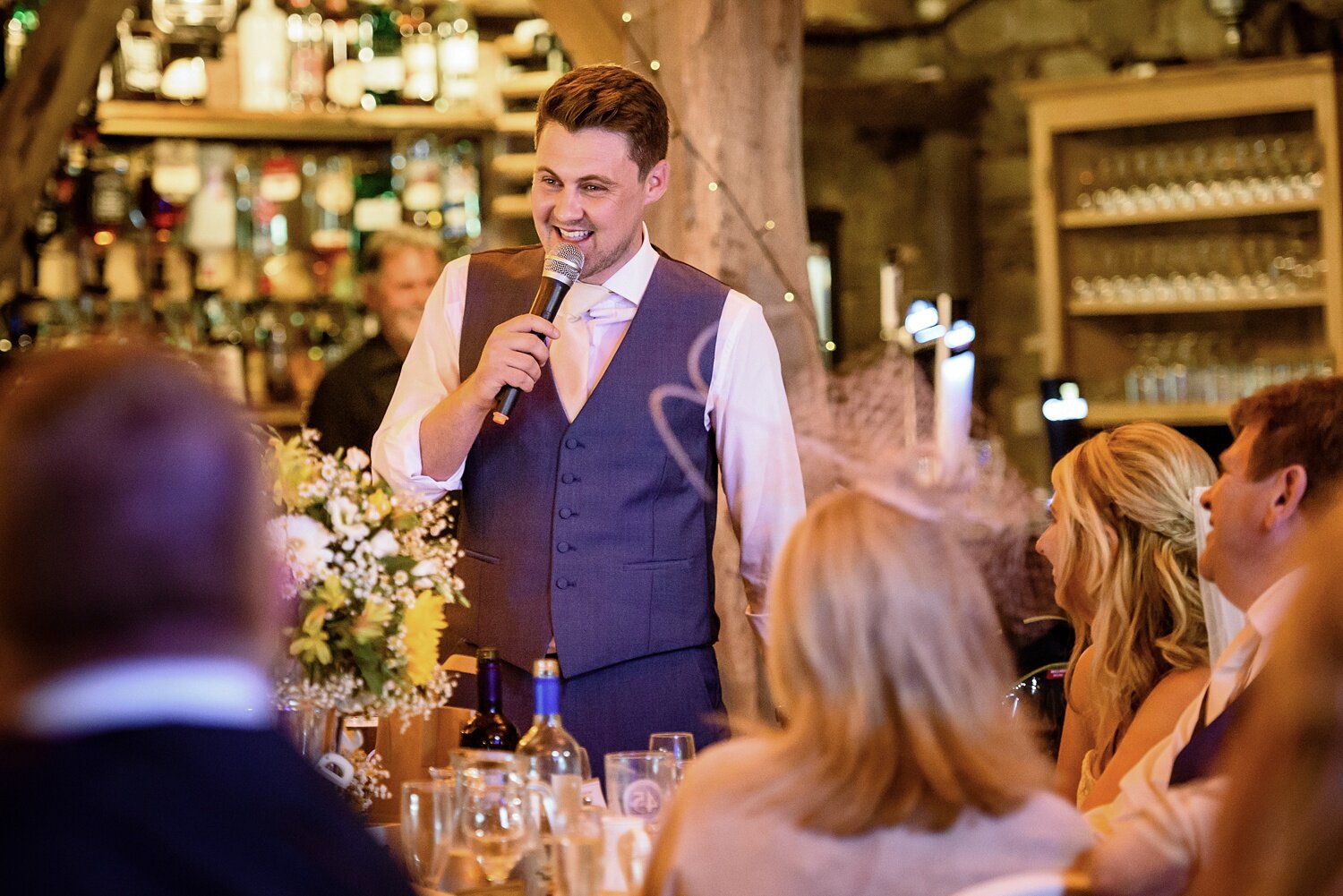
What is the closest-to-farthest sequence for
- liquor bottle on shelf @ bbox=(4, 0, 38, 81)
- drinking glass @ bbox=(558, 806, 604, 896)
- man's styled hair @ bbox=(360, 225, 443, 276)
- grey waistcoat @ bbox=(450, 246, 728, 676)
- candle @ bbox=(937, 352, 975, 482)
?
1. drinking glass @ bbox=(558, 806, 604, 896)
2. grey waistcoat @ bbox=(450, 246, 728, 676)
3. man's styled hair @ bbox=(360, 225, 443, 276)
4. candle @ bbox=(937, 352, 975, 482)
5. liquor bottle on shelf @ bbox=(4, 0, 38, 81)

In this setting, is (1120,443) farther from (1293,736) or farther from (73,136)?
(73,136)

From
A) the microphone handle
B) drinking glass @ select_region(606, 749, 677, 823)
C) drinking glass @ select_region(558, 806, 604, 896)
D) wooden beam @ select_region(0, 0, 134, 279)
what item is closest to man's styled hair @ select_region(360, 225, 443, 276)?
wooden beam @ select_region(0, 0, 134, 279)

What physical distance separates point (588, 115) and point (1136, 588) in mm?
982

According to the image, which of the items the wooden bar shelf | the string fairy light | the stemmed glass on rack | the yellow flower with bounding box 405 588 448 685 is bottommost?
the yellow flower with bounding box 405 588 448 685

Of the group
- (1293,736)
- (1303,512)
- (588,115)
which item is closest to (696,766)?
(1293,736)

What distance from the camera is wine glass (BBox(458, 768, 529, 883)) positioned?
5.02 feet

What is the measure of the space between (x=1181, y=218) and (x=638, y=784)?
14.1ft

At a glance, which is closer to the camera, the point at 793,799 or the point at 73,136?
the point at 793,799

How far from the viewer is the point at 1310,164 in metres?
5.15

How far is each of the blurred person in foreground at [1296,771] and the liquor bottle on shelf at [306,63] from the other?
4.60 metres

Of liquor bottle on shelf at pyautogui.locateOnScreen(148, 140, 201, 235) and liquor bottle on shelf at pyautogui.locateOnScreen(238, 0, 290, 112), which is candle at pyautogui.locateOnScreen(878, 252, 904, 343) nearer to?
liquor bottle on shelf at pyautogui.locateOnScreen(238, 0, 290, 112)

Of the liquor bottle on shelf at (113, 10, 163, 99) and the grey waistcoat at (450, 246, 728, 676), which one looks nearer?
the grey waistcoat at (450, 246, 728, 676)

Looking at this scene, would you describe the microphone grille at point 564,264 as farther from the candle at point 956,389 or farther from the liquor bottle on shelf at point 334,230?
the liquor bottle on shelf at point 334,230

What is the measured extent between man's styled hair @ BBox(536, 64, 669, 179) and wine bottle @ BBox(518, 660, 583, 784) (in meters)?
0.88
